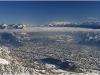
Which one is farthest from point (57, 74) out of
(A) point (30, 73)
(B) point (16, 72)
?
(B) point (16, 72)

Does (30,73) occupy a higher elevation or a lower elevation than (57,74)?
higher

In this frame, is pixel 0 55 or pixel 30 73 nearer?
pixel 30 73

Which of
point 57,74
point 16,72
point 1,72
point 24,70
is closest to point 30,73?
point 24,70

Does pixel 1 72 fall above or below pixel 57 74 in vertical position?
above

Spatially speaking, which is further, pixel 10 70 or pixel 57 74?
pixel 57 74

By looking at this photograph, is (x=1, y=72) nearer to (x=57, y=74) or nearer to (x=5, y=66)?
(x=5, y=66)

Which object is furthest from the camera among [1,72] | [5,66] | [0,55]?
[0,55]

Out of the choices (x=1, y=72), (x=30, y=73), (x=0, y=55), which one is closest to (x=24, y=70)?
(x=30, y=73)

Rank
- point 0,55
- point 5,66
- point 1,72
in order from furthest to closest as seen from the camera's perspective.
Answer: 1. point 0,55
2. point 5,66
3. point 1,72

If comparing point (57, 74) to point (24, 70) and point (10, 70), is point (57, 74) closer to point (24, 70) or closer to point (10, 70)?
point (24, 70)
